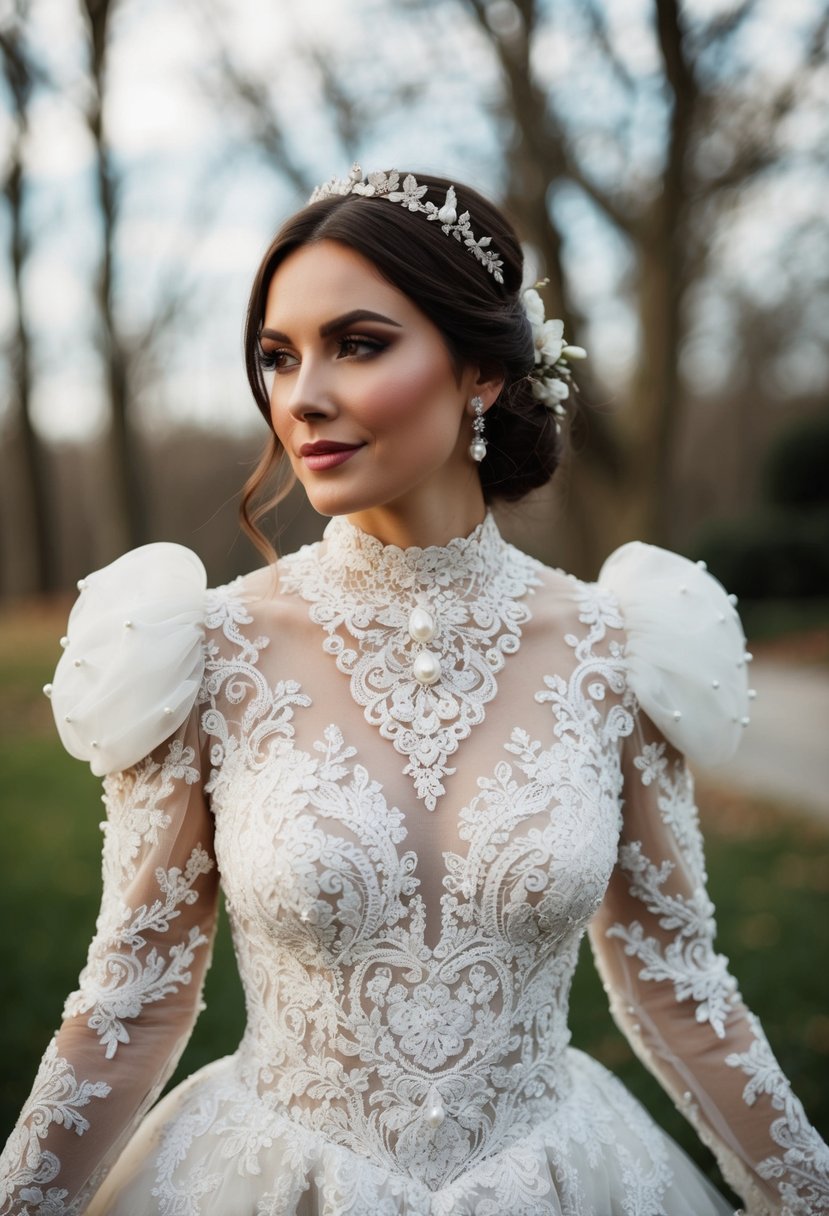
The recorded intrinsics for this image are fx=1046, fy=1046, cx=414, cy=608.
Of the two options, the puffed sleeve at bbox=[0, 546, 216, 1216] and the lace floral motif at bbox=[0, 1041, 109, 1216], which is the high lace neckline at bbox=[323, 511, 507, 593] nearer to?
the puffed sleeve at bbox=[0, 546, 216, 1216]

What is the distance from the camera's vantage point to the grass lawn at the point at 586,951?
167 inches

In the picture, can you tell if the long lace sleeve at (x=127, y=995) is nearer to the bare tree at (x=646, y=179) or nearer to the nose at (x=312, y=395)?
the nose at (x=312, y=395)

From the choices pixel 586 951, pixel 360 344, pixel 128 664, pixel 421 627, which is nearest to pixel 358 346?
pixel 360 344

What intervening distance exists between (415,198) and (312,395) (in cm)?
48

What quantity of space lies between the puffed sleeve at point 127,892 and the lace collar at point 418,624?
0.30 metres

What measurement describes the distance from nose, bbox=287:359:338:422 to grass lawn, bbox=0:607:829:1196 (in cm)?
307

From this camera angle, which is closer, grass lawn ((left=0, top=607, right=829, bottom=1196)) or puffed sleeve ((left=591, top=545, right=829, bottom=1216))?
puffed sleeve ((left=591, top=545, right=829, bottom=1216))

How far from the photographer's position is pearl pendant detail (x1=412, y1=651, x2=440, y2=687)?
2059 mm

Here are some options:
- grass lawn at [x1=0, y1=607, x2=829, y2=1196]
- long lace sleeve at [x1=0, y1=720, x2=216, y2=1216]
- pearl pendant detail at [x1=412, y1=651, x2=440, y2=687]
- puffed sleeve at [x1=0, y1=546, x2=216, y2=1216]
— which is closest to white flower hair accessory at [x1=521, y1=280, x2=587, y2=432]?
pearl pendant detail at [x1=412, y1=651, x2=440, y2=687]

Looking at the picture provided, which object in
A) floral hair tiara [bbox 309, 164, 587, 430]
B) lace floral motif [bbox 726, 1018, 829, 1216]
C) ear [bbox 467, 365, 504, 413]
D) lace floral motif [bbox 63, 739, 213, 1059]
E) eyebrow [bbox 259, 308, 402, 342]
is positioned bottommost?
Result: lace floral motif [bbox 726, 1018, 829, 1216]

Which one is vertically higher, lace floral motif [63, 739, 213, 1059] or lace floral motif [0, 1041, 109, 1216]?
lace floral motif [63, 739, 213, 1059]

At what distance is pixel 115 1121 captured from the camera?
186 cm

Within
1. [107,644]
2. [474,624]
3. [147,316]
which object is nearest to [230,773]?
[107,644]

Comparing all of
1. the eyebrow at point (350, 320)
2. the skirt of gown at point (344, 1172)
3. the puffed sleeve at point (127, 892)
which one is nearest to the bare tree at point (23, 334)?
the eyebrow at point (350, 320)
